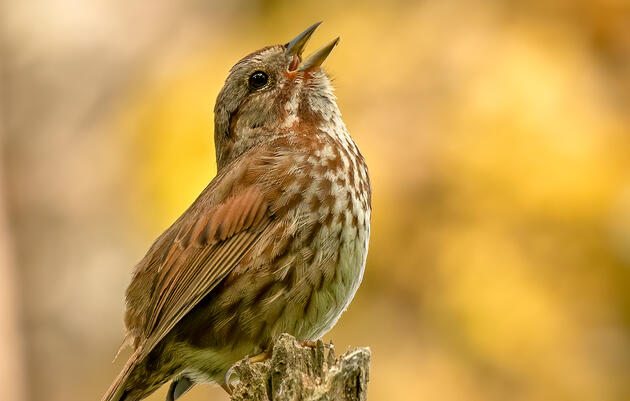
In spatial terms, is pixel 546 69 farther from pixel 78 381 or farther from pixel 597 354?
pixel 78 381

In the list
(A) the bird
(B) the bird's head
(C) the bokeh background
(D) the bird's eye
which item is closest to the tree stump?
(A) the bird

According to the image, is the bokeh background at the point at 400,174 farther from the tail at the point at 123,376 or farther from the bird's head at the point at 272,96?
the tail at the point at 123,376

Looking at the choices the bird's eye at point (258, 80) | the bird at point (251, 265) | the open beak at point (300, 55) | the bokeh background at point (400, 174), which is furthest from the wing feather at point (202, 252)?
the bokeh background at point (400, 174)

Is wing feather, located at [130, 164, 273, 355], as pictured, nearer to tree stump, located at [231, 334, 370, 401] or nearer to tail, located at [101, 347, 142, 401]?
tail, located at [101, 347, 142, 401]

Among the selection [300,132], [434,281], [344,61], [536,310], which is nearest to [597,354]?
[536,310]

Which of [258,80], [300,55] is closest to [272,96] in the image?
[258,80]

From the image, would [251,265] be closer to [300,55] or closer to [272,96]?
[272,96]
